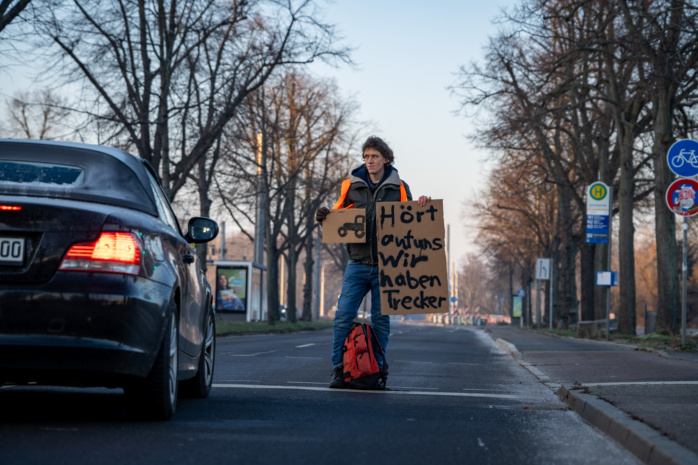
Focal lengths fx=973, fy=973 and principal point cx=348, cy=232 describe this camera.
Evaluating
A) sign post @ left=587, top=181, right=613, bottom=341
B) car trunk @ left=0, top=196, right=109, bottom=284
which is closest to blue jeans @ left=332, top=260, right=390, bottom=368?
car trunk @ left=0, top=196, right=109, bottom=284

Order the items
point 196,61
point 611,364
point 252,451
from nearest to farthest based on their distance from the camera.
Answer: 1. point 252,451
2. point 611,364
3. point 196,61

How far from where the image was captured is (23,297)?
4750 millimetres

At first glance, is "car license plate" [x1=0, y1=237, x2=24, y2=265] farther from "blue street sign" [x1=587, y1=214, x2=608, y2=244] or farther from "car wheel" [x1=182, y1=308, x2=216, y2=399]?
"blue street sign" [x1=587, y1=214, x2=608, y2=244]

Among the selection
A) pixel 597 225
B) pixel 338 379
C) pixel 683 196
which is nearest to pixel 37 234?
pixel 338 379

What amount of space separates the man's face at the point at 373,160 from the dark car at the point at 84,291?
→ 10.1 ft

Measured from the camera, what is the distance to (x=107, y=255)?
16.0 feet

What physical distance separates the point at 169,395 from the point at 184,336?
1.85 ft

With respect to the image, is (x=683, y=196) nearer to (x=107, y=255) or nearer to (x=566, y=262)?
(x=107, y=255)

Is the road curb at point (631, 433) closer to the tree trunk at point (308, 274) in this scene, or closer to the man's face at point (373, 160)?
the man's face at point (373, 160)

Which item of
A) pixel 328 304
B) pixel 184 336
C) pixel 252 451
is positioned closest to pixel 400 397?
pixel 184 336

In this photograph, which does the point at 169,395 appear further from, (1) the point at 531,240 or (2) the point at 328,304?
(2) the point at 328,304

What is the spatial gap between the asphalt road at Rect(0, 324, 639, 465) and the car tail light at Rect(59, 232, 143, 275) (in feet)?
2.76

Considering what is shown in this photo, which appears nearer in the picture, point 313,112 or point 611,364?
point 611,364

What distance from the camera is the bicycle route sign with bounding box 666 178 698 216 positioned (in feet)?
48.7
